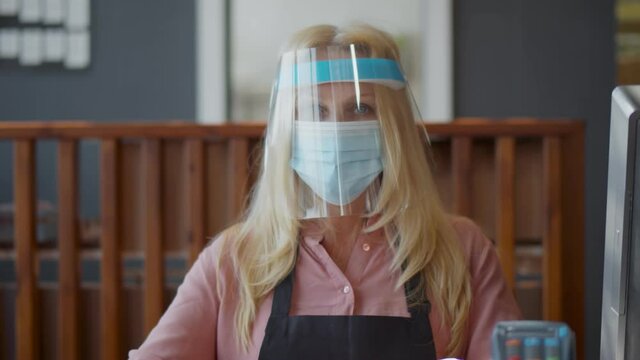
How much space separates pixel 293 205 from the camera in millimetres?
1646

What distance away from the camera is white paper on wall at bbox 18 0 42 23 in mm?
4188

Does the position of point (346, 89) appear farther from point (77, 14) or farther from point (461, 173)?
point (77, 14)

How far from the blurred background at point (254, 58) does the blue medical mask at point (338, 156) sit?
8.69 feet

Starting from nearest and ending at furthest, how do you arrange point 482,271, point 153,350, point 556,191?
point 153,350 → point 482,271 → point 556,191

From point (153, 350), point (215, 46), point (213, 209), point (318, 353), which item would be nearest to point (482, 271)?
point (318, 353)

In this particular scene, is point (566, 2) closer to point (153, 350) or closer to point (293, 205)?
point (293, 205)

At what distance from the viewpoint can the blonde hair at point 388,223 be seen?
1583 millimetres

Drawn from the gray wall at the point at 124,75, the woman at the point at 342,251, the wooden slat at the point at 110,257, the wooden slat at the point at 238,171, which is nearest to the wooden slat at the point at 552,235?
the woman at the point at 342,251

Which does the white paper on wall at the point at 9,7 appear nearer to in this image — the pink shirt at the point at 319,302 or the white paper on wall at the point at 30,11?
the white paper on wall at the point at 30,11

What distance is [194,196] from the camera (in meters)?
2.33

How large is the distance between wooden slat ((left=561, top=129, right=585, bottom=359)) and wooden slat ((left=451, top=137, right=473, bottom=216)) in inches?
9.8

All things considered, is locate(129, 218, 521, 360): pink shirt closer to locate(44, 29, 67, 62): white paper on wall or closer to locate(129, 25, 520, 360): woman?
locate(129, 25, 520, 360): woman

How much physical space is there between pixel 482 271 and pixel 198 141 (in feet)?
3.15

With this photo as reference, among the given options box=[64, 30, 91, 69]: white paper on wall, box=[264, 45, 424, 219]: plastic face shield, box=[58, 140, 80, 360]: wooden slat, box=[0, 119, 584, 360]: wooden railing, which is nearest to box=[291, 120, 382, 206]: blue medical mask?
box=[264, 45, 424, 219]: plastic face shield
